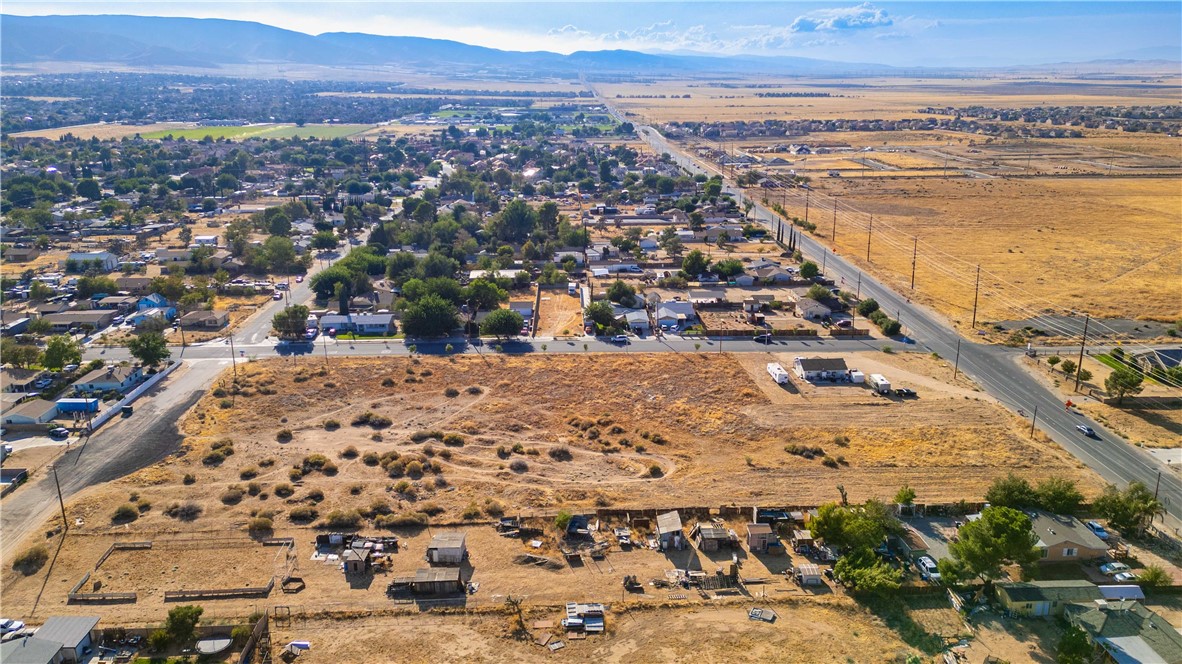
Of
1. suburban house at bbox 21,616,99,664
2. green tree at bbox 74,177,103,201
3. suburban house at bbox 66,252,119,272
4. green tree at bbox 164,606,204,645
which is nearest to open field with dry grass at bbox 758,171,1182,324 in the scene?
green tree at bbox 164,606,204,645

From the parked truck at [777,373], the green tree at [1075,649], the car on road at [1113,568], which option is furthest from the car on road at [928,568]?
the parked truck at [777,373]

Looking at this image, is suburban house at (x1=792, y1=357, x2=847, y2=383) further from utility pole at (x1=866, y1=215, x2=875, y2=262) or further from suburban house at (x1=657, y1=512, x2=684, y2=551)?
utility pole at (x1=866, y1=215, x2=875, y2=262)

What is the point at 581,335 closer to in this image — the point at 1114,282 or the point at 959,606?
the point at 959,606

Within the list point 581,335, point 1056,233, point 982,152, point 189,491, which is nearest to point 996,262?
point 1056,233

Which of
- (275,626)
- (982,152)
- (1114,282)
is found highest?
(982,152)

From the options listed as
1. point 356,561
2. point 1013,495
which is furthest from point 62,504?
point 1013,495

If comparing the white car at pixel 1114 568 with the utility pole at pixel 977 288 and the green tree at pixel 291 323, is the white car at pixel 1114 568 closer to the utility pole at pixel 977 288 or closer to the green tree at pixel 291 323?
the utility pole at pixel 977 288

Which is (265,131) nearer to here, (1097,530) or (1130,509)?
(1097,530)
